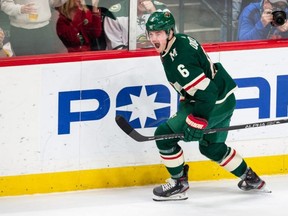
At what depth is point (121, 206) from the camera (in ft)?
19.9

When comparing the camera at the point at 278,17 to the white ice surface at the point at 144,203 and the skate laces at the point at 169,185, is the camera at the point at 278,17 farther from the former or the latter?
the skate laces at the point at 169,185

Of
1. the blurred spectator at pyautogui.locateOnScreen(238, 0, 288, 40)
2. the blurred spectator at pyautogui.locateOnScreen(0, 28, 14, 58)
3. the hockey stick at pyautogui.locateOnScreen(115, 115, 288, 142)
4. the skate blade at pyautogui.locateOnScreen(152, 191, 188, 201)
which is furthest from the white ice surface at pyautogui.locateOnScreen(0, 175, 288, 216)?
the blurred spectator at pyautogui.locateOnScreen(238, 0, 288, 40)

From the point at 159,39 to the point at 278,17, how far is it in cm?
98

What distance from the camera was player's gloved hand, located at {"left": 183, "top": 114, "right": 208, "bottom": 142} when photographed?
5.88 m

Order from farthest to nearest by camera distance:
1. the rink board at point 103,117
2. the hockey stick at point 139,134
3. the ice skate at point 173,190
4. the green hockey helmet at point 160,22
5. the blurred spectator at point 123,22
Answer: the blurred spectator at point 123,22 < the ice skate at point 173,190 < the rink board at point 103,117 < the hockey stick at point 139,134 < the green hockey helmet at point 160,22

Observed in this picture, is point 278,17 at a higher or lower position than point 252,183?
higher

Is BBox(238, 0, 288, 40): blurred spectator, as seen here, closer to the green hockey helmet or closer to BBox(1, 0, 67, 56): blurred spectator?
the green hockey helmet

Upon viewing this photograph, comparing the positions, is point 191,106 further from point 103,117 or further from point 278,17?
point 278,17

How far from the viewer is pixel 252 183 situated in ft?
20.8

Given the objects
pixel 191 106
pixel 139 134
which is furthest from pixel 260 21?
pixel 139 134

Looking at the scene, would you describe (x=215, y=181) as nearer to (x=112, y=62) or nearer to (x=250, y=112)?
(x=250, y=112)

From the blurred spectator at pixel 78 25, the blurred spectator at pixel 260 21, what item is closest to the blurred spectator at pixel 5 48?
the blurred spectator at pixel 78 25

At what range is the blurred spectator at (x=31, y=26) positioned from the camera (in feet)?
19.9

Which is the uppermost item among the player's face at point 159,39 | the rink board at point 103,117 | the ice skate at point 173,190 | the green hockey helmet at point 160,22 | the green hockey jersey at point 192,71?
the green hockey helmet at point 160,22
